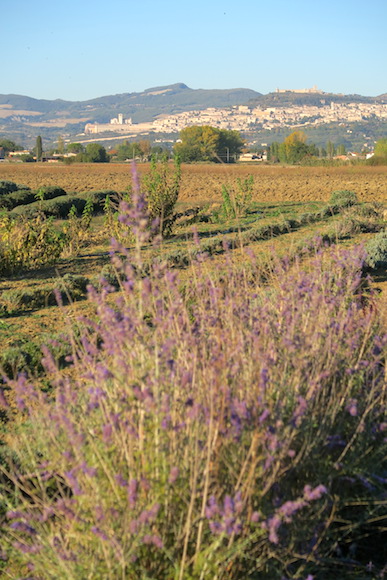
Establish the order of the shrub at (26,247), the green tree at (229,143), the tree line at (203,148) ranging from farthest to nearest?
the green tree at (229,143) → the tree line at (203,148) → the shrub at (26,247)

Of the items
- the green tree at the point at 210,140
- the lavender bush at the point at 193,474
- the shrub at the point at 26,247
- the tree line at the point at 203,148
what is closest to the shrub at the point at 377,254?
the shrub at the point at 26,247

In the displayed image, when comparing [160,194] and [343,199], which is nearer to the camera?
[160,194]

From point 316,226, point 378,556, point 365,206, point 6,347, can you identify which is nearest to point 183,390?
point 378,556

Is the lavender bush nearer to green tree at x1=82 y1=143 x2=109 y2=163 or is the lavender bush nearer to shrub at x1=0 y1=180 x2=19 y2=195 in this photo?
shrub at x1=0 y1=180 x2=19 y2=195

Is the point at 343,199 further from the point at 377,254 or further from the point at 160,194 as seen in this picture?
the point at 377,254

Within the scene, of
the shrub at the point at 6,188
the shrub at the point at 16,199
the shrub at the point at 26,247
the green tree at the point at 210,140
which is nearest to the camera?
the shrub at the point at 26,247

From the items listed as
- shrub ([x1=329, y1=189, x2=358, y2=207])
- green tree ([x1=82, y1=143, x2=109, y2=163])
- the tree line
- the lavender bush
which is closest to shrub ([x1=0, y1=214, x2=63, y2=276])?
the lavender bush

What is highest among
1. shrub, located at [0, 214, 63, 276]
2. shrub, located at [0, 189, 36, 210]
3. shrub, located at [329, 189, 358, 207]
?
shrub, located at [0, 214, 63, 276]

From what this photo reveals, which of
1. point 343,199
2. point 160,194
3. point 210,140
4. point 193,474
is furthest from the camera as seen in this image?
point 210,140

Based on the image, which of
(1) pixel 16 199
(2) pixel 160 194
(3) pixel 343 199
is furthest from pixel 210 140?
(2) pixel 160 194

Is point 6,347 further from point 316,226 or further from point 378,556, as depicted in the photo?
point 316,226

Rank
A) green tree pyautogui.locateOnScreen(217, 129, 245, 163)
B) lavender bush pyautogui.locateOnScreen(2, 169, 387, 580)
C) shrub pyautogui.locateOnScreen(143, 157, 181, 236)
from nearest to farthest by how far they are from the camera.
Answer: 1. lavender bush pyautogui.locateOnScreen(2, 169, 387, 580)
2. shrub pyautogui.locateOnScreen(143, 157, 181, 236)
3. green tree pyautogui.locateOnScreen(217, 129, 245, 163)

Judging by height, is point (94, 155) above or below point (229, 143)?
above

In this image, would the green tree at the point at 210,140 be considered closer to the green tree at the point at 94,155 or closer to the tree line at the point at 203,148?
the tree line at the point at 203,148
